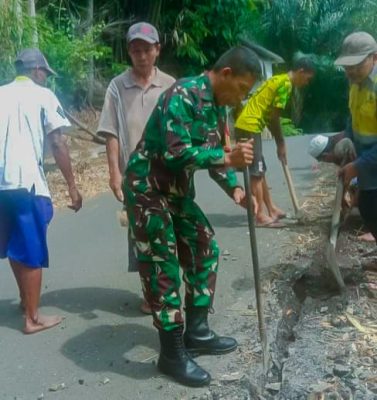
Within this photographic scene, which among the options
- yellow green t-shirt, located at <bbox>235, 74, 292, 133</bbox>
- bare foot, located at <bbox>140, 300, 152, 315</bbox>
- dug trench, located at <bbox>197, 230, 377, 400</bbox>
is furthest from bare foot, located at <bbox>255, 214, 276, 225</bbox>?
bare foot, located at <bbox>140, 300, 152, 315</bbox>

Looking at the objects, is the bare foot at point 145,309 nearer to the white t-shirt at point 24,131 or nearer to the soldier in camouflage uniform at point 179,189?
the soldier in camouflage uniform at point 179,189

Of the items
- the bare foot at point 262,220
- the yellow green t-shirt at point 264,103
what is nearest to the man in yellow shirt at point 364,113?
the yellow green t-shirt at point 264,103

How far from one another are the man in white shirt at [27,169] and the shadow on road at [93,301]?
46cm

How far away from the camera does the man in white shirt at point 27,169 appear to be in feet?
15.9

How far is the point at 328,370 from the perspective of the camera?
165 inches

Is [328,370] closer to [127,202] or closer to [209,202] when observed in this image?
[127,202]

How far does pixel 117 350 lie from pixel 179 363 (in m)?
0.67

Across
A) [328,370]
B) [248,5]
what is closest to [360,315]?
[328,370]

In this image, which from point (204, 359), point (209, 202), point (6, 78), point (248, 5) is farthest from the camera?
point (248, 5)

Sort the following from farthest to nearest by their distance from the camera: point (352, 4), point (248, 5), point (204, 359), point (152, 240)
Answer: point (352, 4)
point (248, 5)
point (204, 359)
point (152, 240)

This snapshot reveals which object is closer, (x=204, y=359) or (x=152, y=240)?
(x=152, y=240)

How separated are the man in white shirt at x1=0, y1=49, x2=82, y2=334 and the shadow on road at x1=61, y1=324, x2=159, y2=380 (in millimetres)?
405

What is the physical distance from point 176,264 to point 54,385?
40.2 inches

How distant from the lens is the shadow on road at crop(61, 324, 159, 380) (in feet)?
14.4
